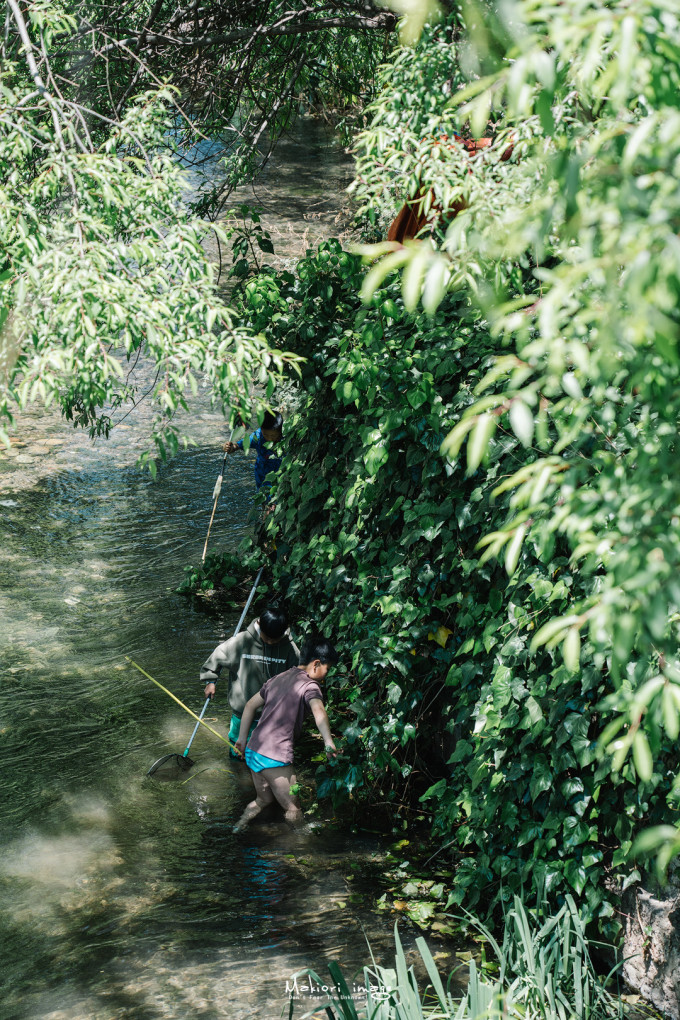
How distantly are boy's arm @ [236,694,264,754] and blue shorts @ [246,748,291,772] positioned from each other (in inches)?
8.1

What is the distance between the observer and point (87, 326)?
3318 millimetres

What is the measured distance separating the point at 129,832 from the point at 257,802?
73cm

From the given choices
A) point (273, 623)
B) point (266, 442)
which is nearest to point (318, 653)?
point (273, 623)

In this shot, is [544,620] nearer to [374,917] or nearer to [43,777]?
[374,917]

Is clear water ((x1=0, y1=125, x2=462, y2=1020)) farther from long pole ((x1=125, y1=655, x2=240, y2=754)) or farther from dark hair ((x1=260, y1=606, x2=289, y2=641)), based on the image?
dark hair ((x1=260, y1=606, x2=289, y2=641))

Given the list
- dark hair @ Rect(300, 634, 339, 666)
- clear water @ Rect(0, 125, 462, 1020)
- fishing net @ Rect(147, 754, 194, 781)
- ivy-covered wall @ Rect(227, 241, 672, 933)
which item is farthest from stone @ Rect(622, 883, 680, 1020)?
fishing net @ Rect(147, 754, 194, 781)

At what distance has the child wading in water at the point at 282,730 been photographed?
498 centimetres

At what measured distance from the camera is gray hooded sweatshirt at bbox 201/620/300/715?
5.54m

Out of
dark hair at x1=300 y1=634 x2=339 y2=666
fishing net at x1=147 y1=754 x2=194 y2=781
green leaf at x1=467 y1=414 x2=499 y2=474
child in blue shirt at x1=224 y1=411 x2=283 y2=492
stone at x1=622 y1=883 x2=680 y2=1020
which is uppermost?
green leaf at x1=467 y1=414 x2=499 y2=474

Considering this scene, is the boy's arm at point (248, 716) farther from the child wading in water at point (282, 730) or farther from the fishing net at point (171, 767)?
the fishing net at point (171, 767)

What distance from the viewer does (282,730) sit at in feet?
16.4

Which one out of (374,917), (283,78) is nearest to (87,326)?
(374,917)

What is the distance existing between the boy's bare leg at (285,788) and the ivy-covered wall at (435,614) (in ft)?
0.74

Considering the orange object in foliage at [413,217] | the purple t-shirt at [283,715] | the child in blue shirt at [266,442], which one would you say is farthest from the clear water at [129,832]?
the orange object in foliage at [413,217]
